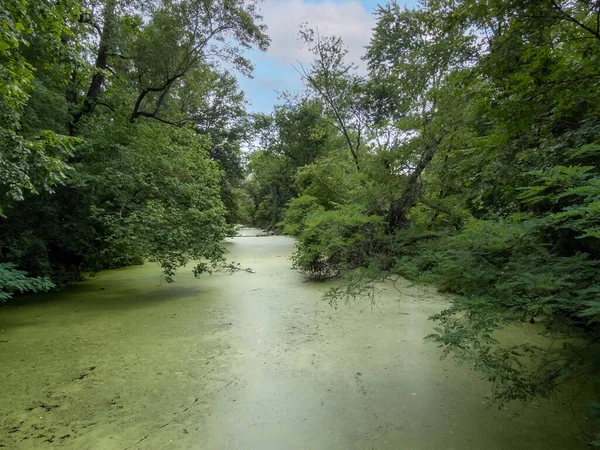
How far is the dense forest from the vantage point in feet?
5.18

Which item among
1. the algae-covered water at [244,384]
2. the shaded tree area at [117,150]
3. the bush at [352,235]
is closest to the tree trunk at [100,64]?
the shaded tree area at [117,150]

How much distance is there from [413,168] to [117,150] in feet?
14.4

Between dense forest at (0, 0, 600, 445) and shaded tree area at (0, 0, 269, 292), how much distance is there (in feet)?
0.10

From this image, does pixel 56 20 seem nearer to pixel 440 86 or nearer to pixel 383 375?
pixel 440 86

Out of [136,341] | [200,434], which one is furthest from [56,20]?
[200,434]

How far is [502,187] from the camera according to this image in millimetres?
2039

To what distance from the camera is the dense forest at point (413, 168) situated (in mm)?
1580

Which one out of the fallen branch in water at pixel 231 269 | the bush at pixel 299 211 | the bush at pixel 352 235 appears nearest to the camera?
the bush at pixel 352 235

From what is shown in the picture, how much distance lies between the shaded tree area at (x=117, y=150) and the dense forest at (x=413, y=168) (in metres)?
0.03

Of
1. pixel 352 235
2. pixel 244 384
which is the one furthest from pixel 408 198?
pixel 244 384

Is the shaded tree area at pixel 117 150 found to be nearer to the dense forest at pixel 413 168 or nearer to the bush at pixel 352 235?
the dense forest at pixel 413 168

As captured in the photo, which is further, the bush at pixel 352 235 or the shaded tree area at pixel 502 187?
the bush at pixel 352 235

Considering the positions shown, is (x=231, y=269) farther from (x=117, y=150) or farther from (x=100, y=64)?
(x=100, y=64)

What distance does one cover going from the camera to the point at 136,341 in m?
3.22
